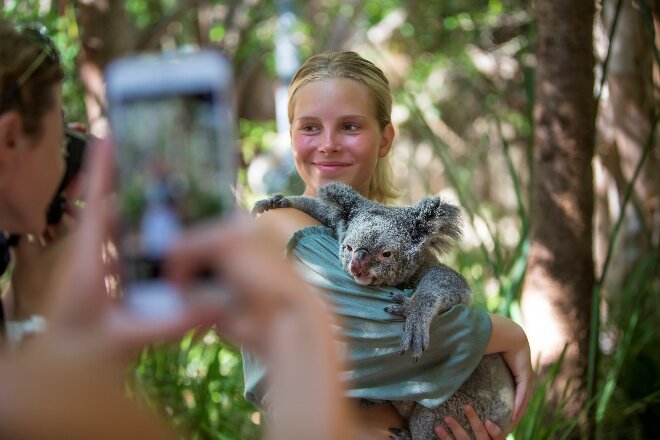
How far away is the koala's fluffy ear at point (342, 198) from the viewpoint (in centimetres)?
171

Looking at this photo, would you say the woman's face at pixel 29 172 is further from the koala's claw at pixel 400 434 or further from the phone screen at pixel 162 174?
the koala's claw at pixel 400 434

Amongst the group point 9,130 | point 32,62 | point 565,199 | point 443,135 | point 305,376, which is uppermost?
point 443,135

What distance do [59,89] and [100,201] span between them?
0.68 meters

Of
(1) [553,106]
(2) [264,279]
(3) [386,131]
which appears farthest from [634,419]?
(2) [264,279]

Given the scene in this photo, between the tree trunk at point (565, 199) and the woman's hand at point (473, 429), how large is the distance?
46.7 inches

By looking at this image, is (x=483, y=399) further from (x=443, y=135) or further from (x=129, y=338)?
(x=443, y=135)

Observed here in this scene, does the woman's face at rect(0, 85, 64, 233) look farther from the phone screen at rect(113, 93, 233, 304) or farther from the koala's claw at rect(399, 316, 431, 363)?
the koala's claw at rect(399, 316, 431, 363)

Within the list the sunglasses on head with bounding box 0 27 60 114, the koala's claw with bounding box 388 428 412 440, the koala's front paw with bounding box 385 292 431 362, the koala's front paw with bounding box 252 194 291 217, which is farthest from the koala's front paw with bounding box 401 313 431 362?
the sunglasses on head with bounding box 0 27 60 114

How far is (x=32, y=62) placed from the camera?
1.25 meters

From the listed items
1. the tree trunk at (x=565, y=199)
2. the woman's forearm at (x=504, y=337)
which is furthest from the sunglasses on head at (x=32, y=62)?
the tree trunk at (x=565, y=199)

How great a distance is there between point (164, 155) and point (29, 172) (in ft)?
1.68

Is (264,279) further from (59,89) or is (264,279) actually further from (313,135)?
(313,135)

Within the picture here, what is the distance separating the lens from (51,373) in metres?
0.62

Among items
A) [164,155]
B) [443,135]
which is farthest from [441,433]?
[443,135]
